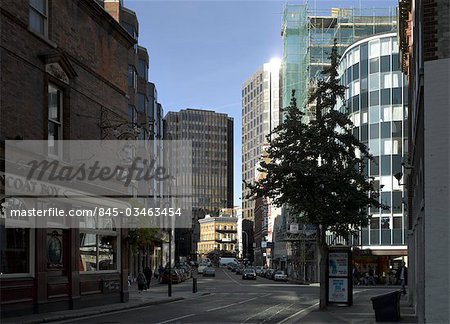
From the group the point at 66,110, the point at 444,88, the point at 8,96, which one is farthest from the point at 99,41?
the point at 444,88

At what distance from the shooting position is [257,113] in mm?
183750

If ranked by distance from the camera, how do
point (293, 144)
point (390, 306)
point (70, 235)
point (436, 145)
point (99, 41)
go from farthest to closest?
1. point (99, 41)
2. point (293, 144)
3. point (70, 235)
4. point (390, 306)
5. point (436, 145)

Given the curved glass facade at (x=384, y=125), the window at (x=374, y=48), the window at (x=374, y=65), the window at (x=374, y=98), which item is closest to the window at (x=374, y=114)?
the curved glass facade at (x=384, y=125)

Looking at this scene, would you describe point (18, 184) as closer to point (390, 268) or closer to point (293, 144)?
point (293, 144)

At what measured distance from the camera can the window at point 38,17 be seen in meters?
21.9

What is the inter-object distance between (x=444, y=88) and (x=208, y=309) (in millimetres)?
15653

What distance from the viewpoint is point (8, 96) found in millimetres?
19953

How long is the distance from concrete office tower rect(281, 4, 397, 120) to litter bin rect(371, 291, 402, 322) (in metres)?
50.7

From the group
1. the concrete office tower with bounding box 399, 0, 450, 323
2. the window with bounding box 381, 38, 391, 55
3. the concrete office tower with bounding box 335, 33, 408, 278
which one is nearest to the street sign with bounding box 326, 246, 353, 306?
the concrete office tower with bounding box 399, 0, 450, 323

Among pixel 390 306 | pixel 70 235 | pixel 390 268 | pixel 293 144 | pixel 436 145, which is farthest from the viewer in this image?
pixel 390 268

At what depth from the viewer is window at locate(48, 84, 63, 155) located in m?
23.2

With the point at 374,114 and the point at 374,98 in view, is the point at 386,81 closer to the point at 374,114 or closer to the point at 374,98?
the point at 374,98

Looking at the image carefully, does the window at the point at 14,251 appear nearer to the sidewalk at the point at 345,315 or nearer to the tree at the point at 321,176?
the sidewalk at the point at 345,315

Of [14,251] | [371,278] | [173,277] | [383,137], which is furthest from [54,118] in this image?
[383,137]
